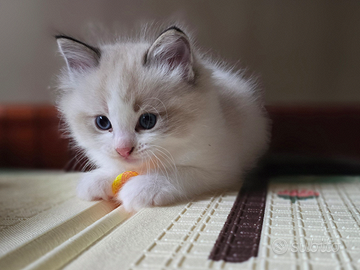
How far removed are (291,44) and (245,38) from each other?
0.38 m

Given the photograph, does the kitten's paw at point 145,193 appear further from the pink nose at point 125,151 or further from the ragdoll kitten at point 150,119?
the pink nose at point 125,151

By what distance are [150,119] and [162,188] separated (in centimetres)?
26

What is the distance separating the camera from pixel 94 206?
4.09ft

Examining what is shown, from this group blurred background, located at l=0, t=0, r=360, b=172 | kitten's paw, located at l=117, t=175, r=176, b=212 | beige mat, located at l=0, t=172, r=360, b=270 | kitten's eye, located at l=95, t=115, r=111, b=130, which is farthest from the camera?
blurred background, located at l=0, t=0, r=360, b=172

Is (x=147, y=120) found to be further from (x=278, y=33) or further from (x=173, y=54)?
(x=278, y=33)

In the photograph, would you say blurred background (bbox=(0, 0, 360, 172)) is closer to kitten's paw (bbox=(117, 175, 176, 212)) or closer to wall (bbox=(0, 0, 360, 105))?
wall (bbox=(0, 0, 360, 105))

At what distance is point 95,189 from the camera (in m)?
1.34

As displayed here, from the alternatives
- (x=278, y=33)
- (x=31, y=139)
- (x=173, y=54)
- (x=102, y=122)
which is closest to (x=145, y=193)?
(x=102, y=122)

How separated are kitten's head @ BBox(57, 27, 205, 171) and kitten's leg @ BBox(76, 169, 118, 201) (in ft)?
0.21

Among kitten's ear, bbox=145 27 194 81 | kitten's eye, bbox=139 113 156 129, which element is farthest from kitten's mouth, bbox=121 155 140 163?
kitten's ear, bbox=145 27 194 81

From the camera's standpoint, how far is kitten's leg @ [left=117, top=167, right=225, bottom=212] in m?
1.18

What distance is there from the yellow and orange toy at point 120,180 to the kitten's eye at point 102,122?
21 centimetres

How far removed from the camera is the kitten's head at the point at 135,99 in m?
1.20

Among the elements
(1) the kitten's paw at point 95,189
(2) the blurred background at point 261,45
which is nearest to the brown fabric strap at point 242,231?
(1) the kitten's paw at point 95,189
